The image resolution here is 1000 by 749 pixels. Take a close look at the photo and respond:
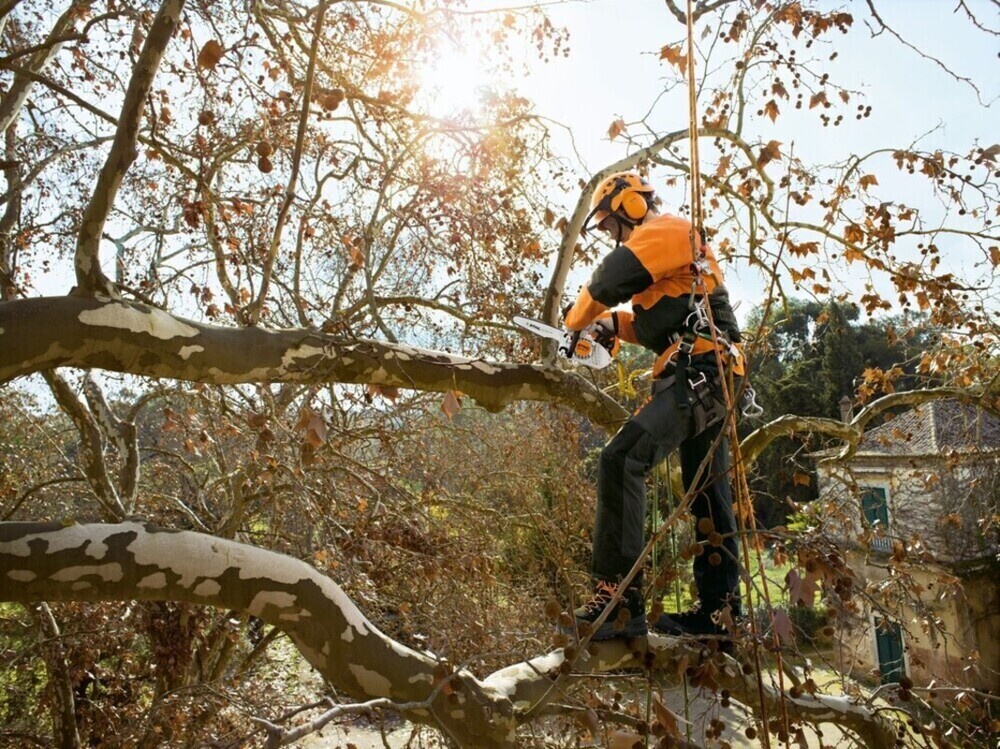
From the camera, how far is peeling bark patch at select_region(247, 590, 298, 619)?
9.36 feet

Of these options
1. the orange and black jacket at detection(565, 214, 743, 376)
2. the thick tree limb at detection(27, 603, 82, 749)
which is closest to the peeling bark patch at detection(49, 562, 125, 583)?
the orange and black jacket at detection(565, 214, 743, 376)

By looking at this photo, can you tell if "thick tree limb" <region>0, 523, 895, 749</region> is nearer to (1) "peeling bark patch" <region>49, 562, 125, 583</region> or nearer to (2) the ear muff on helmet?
(1) "peeling bark patch" <region>49, 562, 125, 583</region>

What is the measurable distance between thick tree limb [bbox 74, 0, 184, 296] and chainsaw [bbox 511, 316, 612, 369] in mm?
2027

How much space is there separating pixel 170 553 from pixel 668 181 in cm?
477

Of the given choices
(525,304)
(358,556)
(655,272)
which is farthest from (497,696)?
(525,304)

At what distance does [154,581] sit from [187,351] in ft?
2.89

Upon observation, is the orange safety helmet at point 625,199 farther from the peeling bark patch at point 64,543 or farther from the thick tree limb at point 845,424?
the peeling bark patch at point 64,543

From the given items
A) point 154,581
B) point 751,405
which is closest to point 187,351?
point 154,581

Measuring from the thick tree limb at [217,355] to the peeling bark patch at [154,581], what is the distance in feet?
2.55

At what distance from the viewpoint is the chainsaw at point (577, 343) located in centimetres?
411

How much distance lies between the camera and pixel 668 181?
6.12m

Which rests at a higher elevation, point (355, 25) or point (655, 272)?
point (355, 25)

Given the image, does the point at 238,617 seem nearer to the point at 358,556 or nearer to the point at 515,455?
the point at 358,556

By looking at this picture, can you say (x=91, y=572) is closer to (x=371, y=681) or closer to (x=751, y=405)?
(x=371, y=681)
